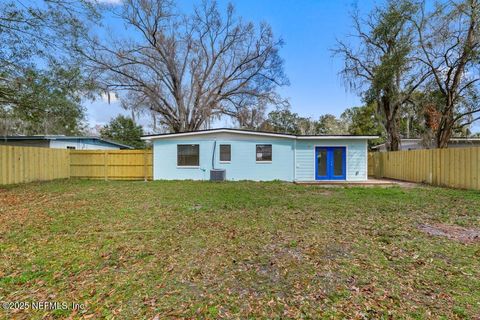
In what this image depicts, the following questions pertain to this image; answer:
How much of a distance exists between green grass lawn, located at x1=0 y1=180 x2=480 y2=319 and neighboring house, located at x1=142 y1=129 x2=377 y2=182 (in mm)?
7137

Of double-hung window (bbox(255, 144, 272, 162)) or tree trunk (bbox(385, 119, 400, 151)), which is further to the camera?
tree trunk (bbox(385, 119, 400, 151))

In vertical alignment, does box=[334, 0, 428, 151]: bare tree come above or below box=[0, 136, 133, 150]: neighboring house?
above

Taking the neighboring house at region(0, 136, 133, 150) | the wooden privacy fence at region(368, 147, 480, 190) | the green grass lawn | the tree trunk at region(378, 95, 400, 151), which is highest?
the tree trunk at region(378, 95, 400, 151)

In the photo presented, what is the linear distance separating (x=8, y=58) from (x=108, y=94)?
42.1 feet

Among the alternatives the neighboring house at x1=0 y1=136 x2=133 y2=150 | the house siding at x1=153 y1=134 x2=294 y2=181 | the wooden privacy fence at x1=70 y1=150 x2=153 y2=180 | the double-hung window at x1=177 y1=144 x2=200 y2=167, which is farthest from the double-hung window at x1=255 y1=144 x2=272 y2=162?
the neighboring house at x1=0 y1=136 x2=133 y2=150

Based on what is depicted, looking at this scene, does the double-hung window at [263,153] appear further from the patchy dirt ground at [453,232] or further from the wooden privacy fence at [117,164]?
the patchy dirt ground at [453,232]

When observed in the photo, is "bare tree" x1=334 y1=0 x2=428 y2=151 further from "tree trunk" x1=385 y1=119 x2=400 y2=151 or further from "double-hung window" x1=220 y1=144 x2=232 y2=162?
"double-hung window" x1=220 y1=144 x2=232 y2=162

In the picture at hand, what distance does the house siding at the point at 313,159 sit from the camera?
13.6m

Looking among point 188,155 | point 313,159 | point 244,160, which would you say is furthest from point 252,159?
point 188,155

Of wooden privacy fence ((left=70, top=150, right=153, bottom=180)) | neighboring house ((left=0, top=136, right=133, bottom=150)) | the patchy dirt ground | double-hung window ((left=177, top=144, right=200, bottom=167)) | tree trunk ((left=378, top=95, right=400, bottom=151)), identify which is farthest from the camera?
tree trunk ((left=378, top=95, right=400, bottom=151))

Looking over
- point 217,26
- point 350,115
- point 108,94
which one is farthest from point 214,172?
point 350,115

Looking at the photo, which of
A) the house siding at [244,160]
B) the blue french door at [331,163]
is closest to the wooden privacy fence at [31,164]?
the house siding at [244,160]

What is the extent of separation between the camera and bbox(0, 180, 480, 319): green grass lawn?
244cm

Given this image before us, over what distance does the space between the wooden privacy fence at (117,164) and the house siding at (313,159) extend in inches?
312
